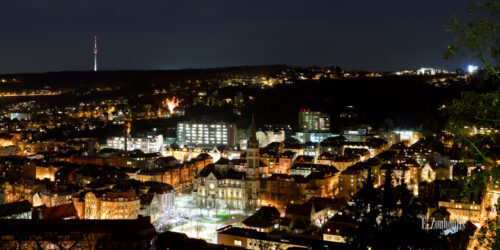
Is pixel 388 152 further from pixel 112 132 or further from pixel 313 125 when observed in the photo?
pixel 112 132

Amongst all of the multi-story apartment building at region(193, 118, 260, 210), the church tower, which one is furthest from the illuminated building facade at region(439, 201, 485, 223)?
the multi-story apartment building at region(193, 118, 260, 210)

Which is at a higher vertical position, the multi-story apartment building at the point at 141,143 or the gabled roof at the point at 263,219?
the multi-story apartment building at the point at 141,143

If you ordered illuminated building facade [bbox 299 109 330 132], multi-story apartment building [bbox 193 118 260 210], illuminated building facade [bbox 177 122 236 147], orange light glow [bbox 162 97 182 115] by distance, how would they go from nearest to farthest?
multi-story apartment building [bbox 193 118 260 210] → illuminated building facade [bbox 177 122 236 147] → illuminated building facade [bbox 299 109 330 132] → orange light glow [bbox 162 97 182 115]

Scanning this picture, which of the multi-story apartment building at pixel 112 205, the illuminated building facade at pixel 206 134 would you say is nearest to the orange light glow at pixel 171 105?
the illuminated building facade at pixel 206 134

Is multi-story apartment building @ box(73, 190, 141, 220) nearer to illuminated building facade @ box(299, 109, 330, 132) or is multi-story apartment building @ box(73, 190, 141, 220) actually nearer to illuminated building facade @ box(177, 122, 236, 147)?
illuminated building facade @ box(177, 122, 236, 147)

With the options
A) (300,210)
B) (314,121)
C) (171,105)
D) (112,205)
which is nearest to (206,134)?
(314,121)

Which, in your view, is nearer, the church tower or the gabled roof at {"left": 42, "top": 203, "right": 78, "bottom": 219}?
the gabled roof at {"left": 42, "top": 203, "right": 78, "bottom": 219}

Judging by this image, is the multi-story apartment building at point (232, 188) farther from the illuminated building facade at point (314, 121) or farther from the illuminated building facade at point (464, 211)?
the illuminated building facade at point (314, 121)

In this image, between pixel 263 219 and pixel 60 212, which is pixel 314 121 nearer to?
pixel 263 219

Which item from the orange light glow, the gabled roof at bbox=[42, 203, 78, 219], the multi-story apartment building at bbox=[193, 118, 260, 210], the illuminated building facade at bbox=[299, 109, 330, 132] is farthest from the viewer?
the orange light glow

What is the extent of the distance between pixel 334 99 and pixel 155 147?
74.9 ft

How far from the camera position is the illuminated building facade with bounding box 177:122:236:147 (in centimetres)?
3988

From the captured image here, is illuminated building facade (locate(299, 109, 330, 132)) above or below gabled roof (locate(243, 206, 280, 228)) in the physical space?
above

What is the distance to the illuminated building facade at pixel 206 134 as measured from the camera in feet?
131
